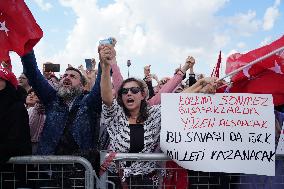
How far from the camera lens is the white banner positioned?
409cm

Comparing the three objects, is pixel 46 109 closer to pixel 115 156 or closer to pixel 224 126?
pixel 115 156

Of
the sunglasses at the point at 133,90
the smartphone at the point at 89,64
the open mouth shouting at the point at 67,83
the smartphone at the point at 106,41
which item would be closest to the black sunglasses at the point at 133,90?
the sunglasses at the point at 133,90

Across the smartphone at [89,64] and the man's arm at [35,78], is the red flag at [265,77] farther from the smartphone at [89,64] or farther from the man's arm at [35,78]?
the smartphone at [89,64]

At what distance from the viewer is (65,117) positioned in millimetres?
4703

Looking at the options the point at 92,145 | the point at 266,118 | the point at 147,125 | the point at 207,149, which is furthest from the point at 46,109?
the point at 266,118

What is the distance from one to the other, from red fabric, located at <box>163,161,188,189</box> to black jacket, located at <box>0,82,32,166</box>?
1274mm

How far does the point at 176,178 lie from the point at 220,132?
568 millimetres

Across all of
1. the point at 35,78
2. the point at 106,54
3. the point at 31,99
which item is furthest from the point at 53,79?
the point at 106,54

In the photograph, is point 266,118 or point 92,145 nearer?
point 266,118

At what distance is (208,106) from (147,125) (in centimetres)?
59

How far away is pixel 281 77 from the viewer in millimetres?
4875

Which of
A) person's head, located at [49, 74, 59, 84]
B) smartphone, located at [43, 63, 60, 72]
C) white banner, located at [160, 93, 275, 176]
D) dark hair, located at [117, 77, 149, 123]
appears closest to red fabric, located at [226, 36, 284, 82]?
white banner, located at [160, 93, 275, 176]

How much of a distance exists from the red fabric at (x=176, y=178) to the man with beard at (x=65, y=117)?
86 cm

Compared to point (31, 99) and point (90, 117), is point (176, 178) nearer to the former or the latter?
point (90, 117)
